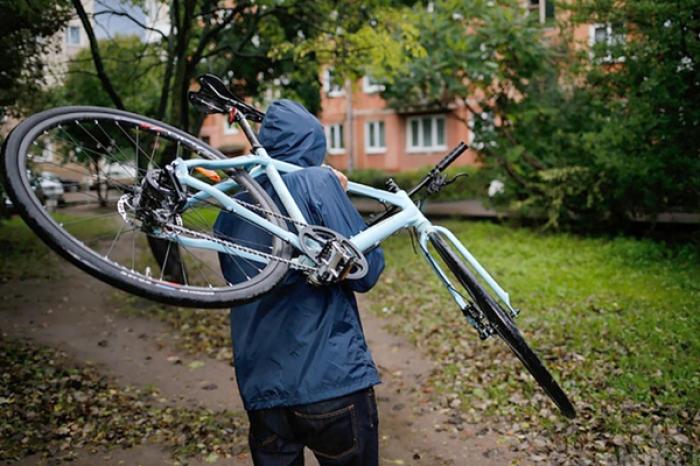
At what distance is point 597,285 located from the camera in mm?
10555

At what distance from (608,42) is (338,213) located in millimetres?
11090

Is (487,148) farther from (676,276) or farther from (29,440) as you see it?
(29,440)

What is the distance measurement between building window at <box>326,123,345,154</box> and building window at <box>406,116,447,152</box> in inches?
189

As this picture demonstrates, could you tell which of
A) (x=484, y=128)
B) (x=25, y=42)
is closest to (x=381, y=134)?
(x=484, y=128)

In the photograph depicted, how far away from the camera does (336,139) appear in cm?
4059

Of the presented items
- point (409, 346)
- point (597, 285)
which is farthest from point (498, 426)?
point (597, 285)

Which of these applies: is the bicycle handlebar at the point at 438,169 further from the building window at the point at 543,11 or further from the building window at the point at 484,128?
the building window at the point at 484,128

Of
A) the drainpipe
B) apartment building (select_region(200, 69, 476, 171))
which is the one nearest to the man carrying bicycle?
apartment building (select_region(200, 69, 476, 171))

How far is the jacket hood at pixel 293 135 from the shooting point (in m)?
2.91

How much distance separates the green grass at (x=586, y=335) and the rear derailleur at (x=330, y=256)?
357 centimetres

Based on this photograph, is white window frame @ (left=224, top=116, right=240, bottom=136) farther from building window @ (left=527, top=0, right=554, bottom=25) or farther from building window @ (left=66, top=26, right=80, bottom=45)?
building window @ (left=527, top=0, right=554, bottom=25)

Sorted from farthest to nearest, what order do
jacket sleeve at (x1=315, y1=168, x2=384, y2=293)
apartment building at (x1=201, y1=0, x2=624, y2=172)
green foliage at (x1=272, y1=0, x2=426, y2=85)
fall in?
apartment building at (x1=201, y1=0, x2=624, y2=172) < green foliage at (x1=272, y1=0, x2=426, y2=85) < jacket sleeve at (x1=315, y1=168, x2=384, y2=293)

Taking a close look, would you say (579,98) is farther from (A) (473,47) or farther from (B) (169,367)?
(B) (169,367)

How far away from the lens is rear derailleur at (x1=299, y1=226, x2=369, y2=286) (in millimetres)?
2592
